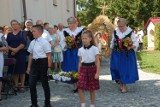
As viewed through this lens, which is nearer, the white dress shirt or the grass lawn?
the white dress shirt

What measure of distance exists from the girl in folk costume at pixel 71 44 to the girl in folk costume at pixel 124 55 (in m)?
0.96

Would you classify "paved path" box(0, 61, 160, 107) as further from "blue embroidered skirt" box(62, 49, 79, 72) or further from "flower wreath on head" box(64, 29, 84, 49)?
"flower wreath on head" box(64, 29, 84, 49)

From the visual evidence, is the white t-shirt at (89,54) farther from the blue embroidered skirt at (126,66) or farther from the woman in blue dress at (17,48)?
the woman in blue dress at (17,48)

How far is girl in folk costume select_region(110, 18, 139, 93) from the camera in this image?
10156 millimetres

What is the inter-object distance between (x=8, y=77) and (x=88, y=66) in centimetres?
273

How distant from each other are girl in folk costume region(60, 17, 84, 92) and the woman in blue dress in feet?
3.49

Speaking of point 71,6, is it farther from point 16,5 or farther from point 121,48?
point 121,48

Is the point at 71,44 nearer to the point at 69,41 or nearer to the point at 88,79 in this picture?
the point at 69,41

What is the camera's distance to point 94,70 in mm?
8102

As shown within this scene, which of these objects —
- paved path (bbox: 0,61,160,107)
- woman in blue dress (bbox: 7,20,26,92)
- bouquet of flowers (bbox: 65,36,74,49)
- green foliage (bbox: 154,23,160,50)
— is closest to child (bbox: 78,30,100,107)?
paved path (bbox: 0,61,160,107)

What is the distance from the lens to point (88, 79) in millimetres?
8016

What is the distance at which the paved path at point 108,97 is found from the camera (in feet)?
28.3

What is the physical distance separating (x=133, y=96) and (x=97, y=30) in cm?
840

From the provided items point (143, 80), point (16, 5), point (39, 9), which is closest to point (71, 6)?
point (39, 9)
